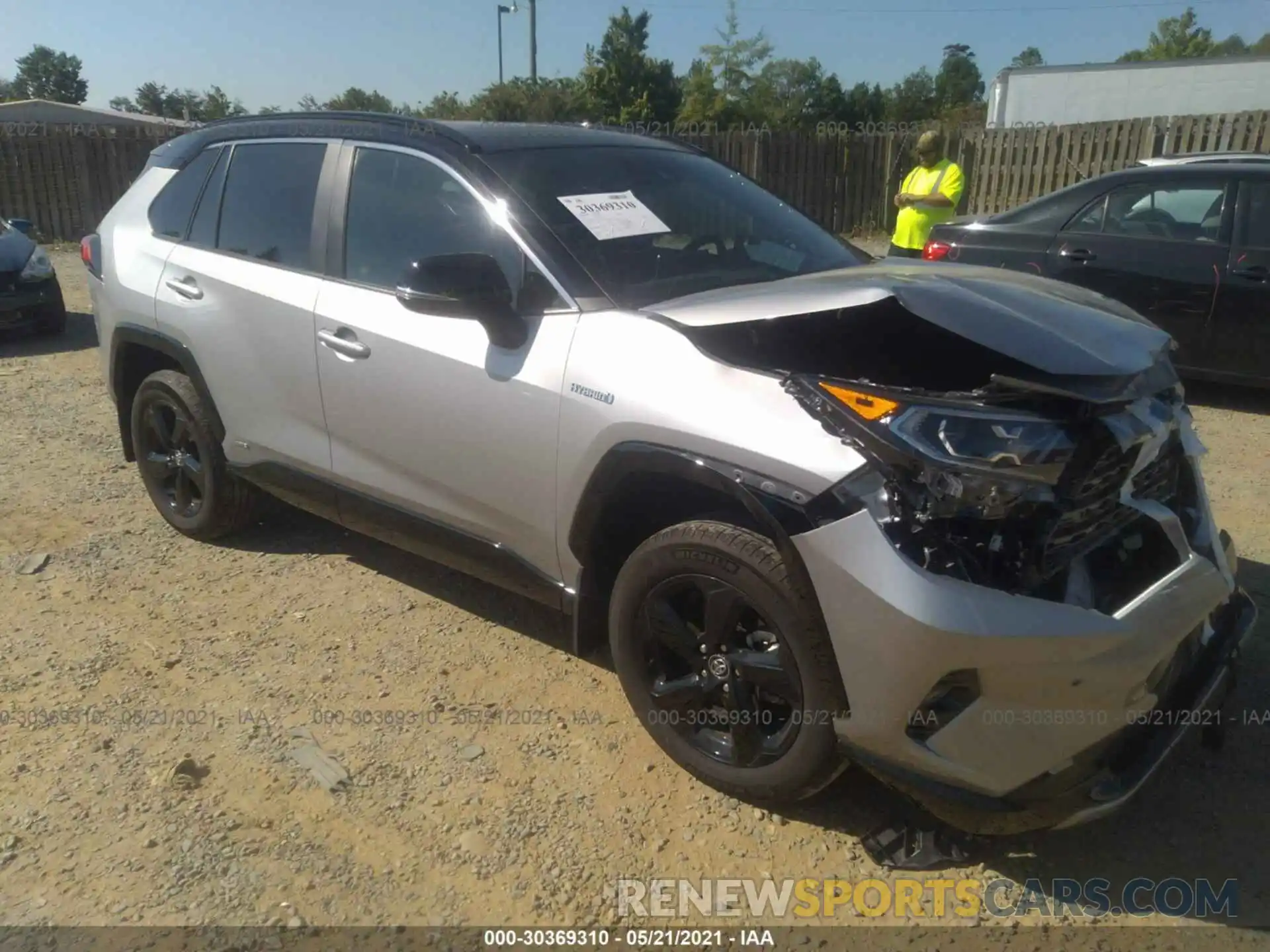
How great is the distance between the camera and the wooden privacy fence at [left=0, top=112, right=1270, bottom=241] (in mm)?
14641

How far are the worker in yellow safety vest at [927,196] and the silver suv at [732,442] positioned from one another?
378cm

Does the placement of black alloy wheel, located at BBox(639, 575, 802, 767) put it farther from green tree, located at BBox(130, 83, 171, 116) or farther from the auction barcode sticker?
green tree, located at BBox(130, 83, 171, 116)

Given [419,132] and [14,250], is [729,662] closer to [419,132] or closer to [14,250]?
[419,132]

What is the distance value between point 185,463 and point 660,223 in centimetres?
252

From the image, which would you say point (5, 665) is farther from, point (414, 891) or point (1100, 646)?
point (1100, 646)

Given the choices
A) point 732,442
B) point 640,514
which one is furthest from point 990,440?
point 640,514

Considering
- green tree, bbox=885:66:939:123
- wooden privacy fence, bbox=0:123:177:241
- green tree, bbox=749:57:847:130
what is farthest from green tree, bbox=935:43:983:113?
wooden privacy fence, bbox=0:123:177:241

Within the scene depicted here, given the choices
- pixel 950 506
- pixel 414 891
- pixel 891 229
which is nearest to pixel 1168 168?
pixel 950 506

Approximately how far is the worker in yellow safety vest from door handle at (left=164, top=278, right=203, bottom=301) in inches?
198

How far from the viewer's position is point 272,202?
12.9ft

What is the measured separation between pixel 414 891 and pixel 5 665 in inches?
80.9

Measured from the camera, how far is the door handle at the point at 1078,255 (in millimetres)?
6676

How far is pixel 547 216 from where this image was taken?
10.2 ft

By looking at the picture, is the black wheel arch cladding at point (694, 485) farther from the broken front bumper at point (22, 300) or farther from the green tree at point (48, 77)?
the green tree at point (48, 77)
